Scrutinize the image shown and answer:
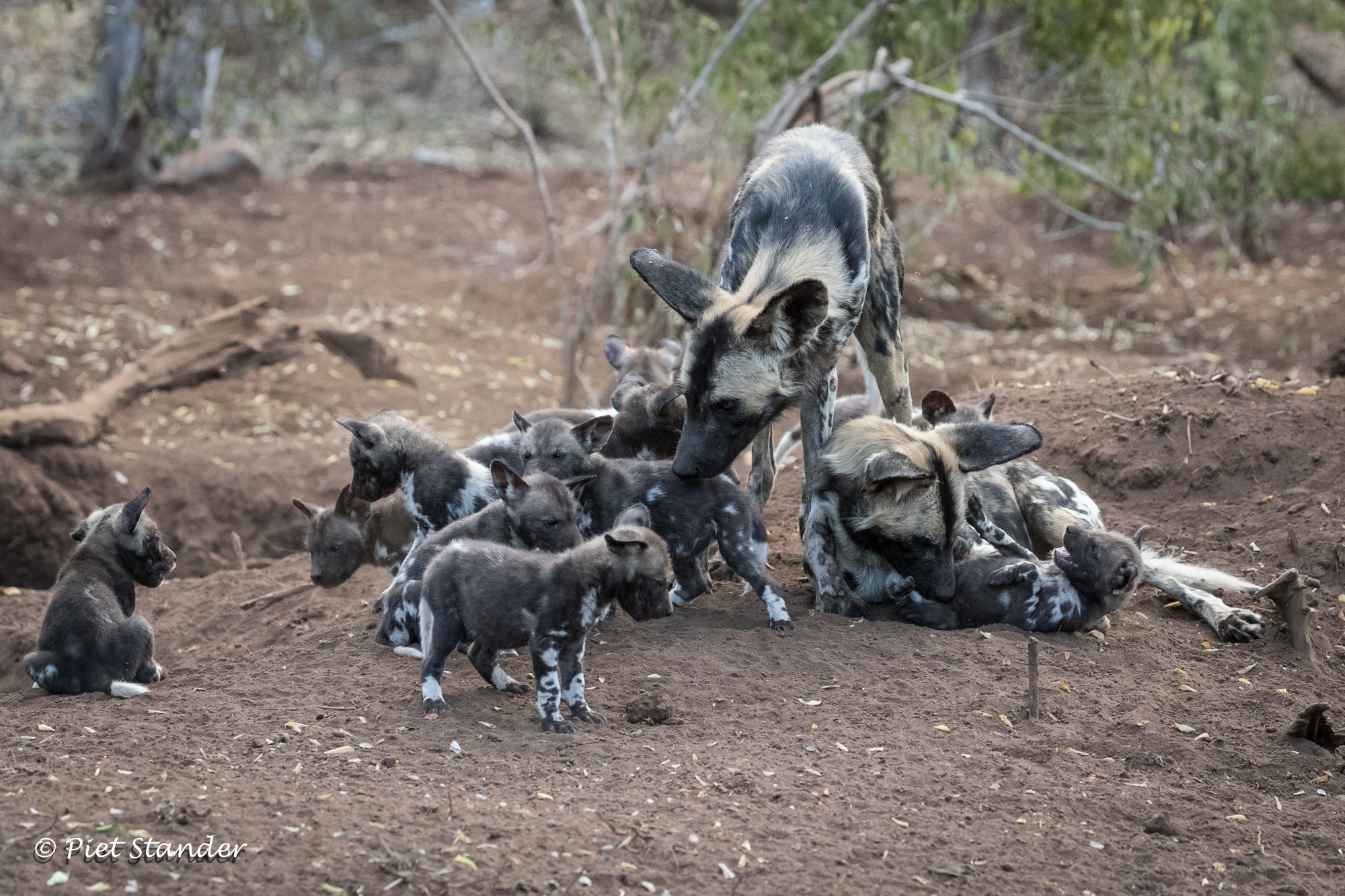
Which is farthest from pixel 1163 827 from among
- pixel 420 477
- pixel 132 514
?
pixel 132 514

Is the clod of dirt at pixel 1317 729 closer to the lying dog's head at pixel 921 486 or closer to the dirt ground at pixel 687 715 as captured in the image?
the dirt ground at pixel 687 715

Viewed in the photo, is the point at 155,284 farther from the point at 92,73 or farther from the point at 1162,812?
the point at 1162,812

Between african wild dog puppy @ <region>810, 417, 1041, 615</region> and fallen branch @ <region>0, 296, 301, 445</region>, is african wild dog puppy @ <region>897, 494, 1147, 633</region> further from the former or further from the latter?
fallen branch @ <region>0, 296, 301, 445</region>

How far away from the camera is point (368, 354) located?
32.7 feet

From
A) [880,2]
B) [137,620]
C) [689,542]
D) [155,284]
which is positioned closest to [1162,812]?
[689,542]

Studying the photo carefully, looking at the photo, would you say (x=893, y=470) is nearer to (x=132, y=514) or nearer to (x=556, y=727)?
(x=556, y=727)

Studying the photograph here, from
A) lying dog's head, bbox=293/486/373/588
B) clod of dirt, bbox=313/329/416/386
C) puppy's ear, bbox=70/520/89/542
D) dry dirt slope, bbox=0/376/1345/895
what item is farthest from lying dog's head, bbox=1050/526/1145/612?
clod of dirt, bbox=313/329/416/386

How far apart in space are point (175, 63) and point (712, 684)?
1452 centimetres

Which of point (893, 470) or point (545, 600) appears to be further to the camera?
point (893, 470)

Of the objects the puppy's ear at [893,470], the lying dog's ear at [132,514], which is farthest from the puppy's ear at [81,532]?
the puppy's ear at [893,470]

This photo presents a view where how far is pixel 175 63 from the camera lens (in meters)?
15.7

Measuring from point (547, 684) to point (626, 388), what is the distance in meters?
2.76

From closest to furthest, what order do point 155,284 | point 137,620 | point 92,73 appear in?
1. point 137,620
2. point 155,284
3. point 92,73

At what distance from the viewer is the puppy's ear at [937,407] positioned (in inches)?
250
